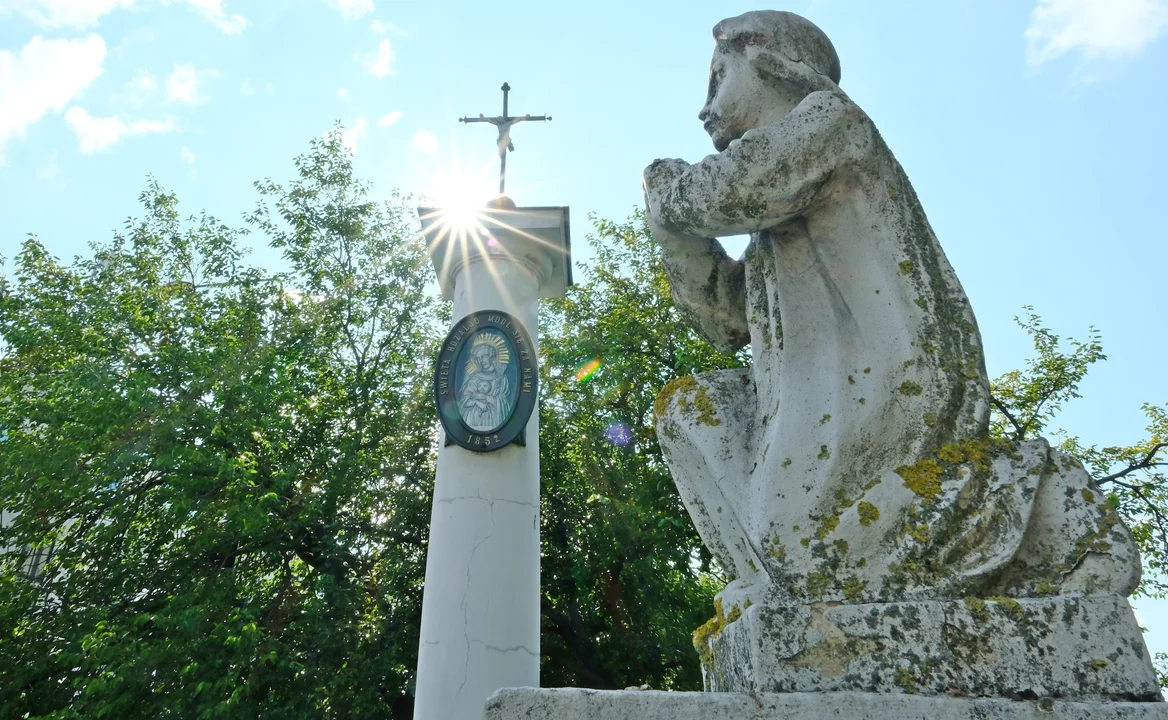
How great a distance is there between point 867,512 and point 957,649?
34 centimetres

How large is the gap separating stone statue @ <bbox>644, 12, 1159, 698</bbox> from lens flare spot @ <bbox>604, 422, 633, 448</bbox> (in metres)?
10.4

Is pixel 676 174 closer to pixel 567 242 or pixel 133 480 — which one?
pixel 567 242

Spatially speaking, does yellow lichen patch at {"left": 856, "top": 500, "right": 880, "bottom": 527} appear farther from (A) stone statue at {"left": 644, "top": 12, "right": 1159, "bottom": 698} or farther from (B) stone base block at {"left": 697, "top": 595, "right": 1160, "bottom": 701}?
(B) stone base block at {"left": 697, "top": 595, "right": 1160, "bottom": 701}

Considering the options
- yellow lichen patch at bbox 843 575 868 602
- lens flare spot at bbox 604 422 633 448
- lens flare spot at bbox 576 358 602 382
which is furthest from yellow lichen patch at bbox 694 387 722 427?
lens flare spot at bbox 576 358 602 382

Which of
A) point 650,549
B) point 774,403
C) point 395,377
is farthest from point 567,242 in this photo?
point 395,377

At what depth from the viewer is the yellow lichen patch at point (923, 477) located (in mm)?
1877

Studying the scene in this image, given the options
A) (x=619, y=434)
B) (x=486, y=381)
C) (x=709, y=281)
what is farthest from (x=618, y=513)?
(x=709, y=281)

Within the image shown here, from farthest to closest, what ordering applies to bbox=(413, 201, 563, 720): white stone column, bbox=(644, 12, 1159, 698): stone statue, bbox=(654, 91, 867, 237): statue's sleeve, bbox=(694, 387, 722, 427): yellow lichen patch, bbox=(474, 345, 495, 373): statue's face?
1. bbox=(474, 345, 495, 373): statue's face
2. bbox=(413, 201, 563, 720): white stone column
3. bbox=(694, 387, 722, 427): yellow lichen patch
4. bbox=(654, 91, 867, 237): statue's sleeve
5. bbox=(644, 12, 1159, 698): stone statue

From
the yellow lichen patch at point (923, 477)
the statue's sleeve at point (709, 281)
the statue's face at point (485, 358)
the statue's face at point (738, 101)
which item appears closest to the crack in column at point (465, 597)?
the statue's face at point (485, 358)

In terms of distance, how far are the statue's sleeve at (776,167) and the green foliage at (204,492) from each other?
8692 mm

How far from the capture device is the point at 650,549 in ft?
37.4

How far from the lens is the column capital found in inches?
306

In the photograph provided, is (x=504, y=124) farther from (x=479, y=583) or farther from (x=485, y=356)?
(x=479, y=583)

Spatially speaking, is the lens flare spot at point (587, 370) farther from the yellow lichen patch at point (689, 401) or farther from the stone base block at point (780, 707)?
the stone base block at point (780, 707)
